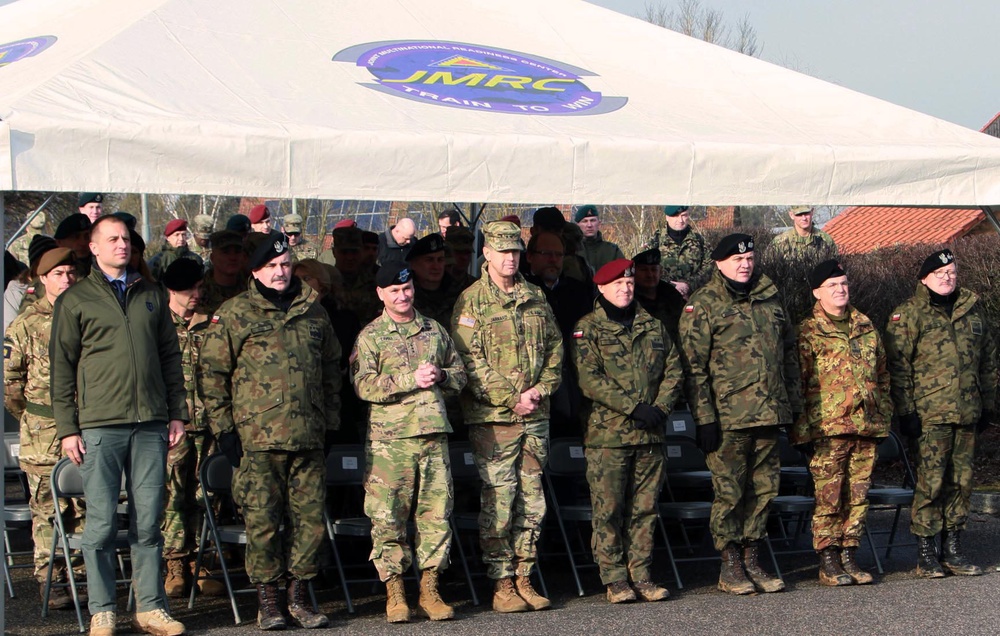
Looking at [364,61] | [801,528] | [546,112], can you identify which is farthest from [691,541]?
[364,61]

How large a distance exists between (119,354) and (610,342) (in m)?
2.75

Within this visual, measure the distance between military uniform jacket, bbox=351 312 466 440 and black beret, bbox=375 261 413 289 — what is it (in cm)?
21

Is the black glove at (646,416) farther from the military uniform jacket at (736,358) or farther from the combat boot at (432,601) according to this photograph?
the combat boot at (432,601)

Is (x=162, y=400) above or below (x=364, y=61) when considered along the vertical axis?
below

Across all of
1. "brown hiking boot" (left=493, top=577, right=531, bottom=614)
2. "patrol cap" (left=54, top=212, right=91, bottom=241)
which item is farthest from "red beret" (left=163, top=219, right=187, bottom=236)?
"brown hiking boot" (left=493, top=577, right=531, bottom=614)

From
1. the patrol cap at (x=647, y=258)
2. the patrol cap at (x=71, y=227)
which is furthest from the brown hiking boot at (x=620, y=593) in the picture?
the patrol cap at (x=71, y=227)

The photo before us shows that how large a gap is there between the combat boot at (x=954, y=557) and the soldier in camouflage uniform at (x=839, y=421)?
0.68 meters

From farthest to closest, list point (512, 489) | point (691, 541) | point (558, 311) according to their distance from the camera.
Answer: point (691, 541) < point (558, 311) < point (512, 489)

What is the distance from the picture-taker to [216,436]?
6.85 metres

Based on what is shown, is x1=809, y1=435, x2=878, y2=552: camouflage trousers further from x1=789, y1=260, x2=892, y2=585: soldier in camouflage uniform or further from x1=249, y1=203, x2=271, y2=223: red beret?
x1=249, y1=203, x2=271, y2=223: red beret

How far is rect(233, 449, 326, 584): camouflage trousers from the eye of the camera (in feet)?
22.1

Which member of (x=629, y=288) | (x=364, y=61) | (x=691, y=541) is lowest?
(x=691, y=541)

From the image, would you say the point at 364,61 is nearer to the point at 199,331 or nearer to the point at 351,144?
the point at 351,144

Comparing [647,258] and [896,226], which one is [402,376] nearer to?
[647,258]
